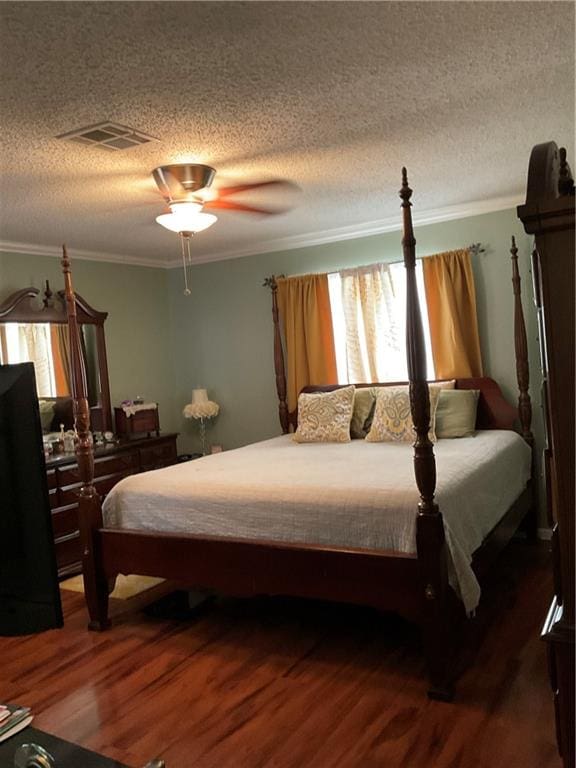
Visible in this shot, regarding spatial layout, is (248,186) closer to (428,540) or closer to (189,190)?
(189,190)

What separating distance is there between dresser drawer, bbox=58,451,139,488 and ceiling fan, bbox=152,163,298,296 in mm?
1987

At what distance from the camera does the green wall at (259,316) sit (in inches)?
175

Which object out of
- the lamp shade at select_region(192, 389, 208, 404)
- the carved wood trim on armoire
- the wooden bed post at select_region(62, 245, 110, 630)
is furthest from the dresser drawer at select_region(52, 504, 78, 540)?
the carved wood trim on armoire

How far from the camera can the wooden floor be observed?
219cm

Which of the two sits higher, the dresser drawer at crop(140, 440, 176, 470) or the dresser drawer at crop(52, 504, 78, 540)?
the dresser drawer at crop(140, 440, 176, 470)

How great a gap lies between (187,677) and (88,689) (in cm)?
42

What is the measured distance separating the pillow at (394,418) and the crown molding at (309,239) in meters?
1.29

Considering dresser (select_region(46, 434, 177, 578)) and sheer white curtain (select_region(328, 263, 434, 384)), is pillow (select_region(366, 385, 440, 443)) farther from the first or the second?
dresser (select_region(46, 434, 177, 578))

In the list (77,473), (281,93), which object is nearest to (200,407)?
(77,473)

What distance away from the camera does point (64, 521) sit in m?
4.31

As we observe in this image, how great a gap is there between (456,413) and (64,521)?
2.77m

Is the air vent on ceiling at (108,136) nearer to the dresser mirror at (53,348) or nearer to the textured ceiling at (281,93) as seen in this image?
the textured ceiling at (281,93)

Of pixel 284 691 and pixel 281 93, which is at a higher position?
pixel 281 93

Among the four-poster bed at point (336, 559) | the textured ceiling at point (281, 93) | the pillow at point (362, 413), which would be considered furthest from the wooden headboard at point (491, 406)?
the textured ceiling at point (281, 93)
